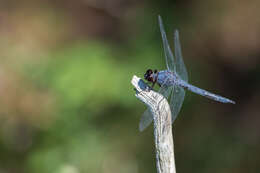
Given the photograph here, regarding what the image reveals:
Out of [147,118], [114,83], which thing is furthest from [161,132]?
[114,83]

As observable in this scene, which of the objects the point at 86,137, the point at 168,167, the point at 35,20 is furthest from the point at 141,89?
the point at 35,20

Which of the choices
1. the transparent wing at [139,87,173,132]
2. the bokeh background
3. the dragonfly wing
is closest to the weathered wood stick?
the transparent wing at [139,87,173,132]

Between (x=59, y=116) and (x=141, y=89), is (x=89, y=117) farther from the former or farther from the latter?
(x=141, y=89)

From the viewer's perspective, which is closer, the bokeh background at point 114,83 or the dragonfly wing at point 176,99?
the dragonfly wing at point 176,99

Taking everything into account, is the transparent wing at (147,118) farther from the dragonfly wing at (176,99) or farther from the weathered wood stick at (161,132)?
the weathered wood stick at (161,132)

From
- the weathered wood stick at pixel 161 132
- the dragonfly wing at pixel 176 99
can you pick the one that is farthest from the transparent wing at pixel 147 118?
the weathered wood stick at pixel 161 132

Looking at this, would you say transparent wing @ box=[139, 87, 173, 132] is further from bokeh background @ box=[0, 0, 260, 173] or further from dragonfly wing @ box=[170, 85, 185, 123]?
bokeh background @ box=[0, 0, 260, 173]
